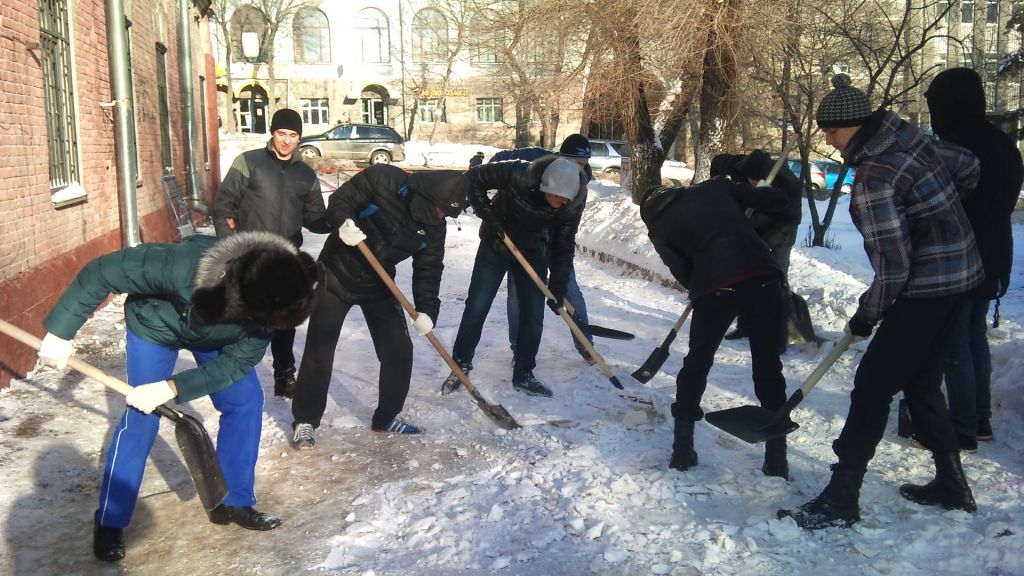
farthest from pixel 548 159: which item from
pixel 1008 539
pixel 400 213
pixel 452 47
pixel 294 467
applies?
pixel 452 47

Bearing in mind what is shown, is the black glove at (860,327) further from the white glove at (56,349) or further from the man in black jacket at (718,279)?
the white glove at (56,349)

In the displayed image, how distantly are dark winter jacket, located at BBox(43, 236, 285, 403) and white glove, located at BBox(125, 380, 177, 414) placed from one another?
5 cm

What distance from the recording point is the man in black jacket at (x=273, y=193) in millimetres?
4973

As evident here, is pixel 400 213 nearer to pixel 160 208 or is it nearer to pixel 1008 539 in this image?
pixel 1008 539

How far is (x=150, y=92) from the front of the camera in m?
10.2

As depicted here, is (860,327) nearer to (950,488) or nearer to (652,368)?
(950,488)

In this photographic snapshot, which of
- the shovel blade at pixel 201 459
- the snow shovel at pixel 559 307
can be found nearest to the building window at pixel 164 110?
the snow shovel at pixel 559 307

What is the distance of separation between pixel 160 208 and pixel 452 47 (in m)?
27.6

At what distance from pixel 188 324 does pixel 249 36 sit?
39.5 meters

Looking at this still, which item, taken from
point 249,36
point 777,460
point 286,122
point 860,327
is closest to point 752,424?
point 777,460

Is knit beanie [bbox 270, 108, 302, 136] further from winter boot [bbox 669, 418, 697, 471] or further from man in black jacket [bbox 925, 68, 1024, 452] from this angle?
man in black jacket [bbox 925, 68, 1024, 452]

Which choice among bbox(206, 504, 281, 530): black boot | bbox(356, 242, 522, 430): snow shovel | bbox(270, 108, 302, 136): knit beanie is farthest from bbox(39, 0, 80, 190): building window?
bbox(206, 504, 281, 530): black boot

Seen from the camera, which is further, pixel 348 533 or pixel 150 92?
pixel 150 92

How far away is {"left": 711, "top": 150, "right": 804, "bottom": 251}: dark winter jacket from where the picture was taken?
5.36m
